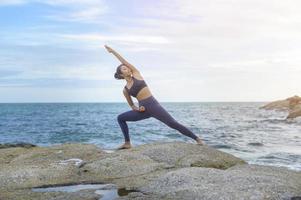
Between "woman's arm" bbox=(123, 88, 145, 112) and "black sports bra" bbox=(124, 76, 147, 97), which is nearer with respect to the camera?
"black sports bra" bbox=(124, 76, 147, 97)

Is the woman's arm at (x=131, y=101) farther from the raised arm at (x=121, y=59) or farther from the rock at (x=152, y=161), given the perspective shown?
the rock at (x=152, y=161)

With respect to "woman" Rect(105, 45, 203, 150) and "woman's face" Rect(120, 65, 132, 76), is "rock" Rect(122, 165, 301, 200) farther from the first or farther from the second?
"woman's face" Rect(120, 65, 132, 76)

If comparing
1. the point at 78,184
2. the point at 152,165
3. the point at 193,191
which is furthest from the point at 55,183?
the point at 193,191

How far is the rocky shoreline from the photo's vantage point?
36.3 ft

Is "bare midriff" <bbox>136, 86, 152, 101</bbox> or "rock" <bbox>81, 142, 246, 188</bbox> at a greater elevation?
"bare midriff" <bbox>136, 86, 152, 101</bbox>

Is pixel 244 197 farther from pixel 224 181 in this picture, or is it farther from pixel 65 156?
pixel 65 156

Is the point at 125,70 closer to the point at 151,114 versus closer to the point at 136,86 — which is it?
the point at 136,86

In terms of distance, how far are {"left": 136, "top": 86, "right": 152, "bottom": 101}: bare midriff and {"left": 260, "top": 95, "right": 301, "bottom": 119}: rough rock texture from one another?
6372cm

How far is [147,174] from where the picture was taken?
1320cm

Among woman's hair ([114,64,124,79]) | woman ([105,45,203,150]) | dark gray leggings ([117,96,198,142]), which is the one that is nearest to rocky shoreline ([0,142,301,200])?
dark gray leggings ([117,96,198,142])

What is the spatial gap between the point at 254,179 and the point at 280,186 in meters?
0.70

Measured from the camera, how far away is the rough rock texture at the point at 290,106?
2990 inches

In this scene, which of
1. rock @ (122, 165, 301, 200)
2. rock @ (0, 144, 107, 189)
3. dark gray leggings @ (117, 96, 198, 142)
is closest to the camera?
rock @ (122, 165, 301, 200)

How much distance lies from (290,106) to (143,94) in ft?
319
